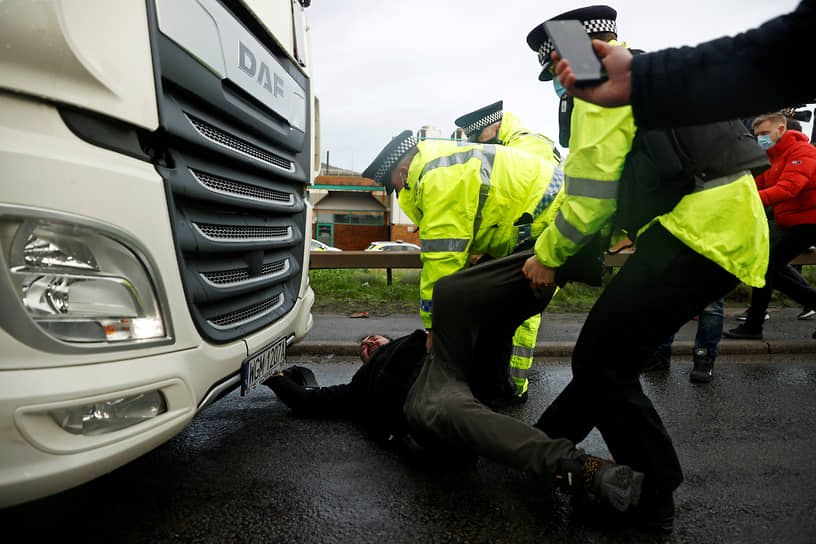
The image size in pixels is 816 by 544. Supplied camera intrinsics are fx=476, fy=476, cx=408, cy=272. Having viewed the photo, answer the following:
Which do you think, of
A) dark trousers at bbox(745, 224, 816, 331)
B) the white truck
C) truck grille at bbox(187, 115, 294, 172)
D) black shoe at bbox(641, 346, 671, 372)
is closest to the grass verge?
dark trousers at bbox(745, 224, 816, 331)

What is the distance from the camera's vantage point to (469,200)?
2.45 meters

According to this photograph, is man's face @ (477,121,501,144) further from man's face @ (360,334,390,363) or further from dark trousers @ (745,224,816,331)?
man's face @ (360,334,390,363)

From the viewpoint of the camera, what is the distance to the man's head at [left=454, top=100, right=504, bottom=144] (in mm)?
4750

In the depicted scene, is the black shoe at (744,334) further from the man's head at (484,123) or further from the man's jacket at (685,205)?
the man's jacket at (685,205)

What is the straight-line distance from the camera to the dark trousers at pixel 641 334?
63.7 inches

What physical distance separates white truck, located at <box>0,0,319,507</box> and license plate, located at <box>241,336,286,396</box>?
14 millimetres

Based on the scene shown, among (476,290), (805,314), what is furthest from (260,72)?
(805,314)

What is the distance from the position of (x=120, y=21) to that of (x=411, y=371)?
1.81 meters

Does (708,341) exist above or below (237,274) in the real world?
below

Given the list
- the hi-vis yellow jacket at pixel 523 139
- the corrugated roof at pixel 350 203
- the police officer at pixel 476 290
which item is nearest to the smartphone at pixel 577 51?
the police officer at pixel 476 290

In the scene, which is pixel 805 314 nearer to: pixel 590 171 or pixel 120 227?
pixel 590 171

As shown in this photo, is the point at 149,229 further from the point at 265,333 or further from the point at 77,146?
the point at 265,333

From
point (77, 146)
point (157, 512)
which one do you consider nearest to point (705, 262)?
point (77, 146)

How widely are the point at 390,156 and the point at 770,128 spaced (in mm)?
3218
